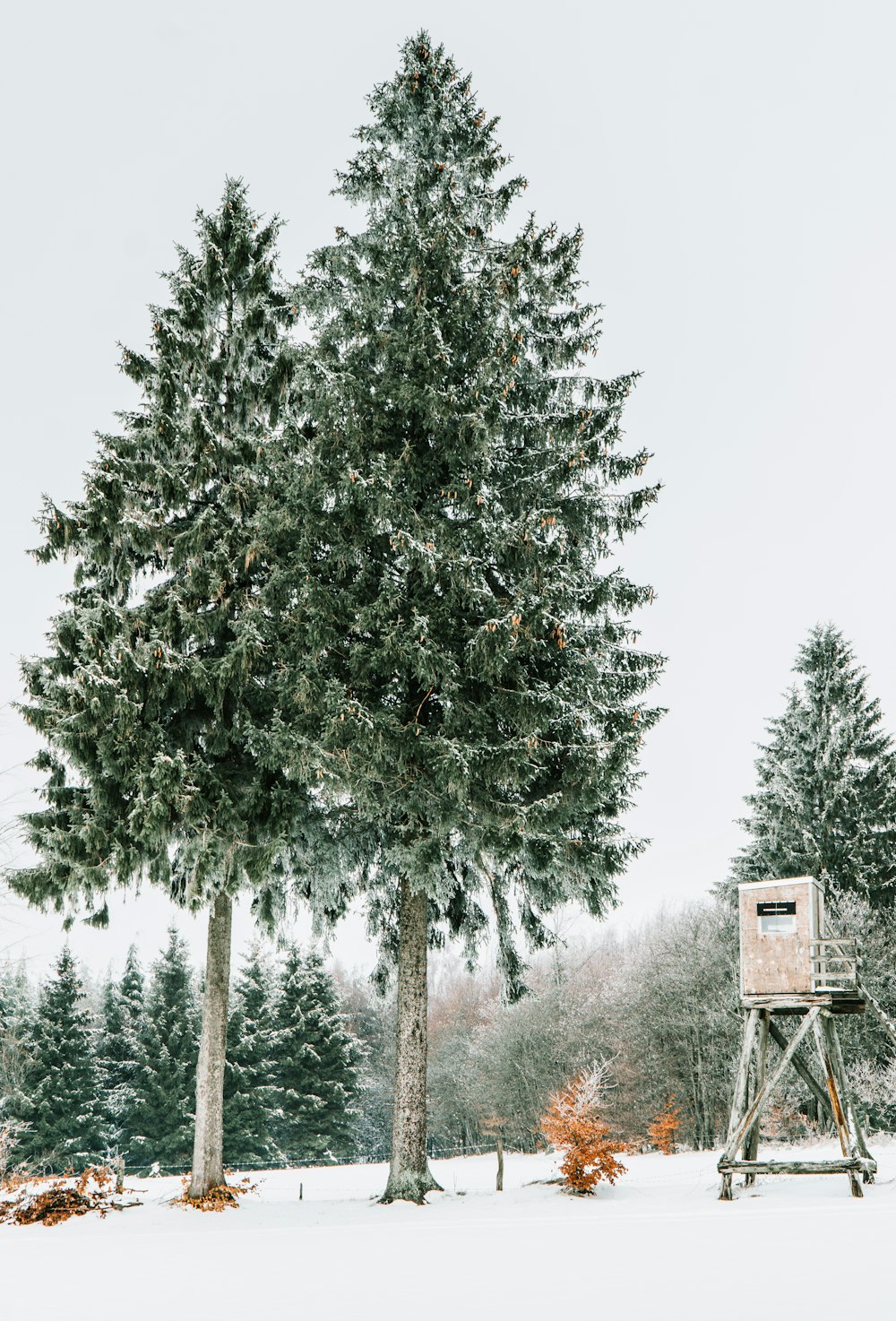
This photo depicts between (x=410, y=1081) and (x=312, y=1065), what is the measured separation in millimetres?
23489

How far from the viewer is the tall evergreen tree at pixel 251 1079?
30422 mm

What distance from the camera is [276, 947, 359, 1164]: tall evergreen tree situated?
3262cm

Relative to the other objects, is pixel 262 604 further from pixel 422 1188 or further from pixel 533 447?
pixel 422 1188

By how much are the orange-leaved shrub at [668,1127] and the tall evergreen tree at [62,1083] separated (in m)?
17.2

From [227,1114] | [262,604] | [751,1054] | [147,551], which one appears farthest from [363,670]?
[227,1114]

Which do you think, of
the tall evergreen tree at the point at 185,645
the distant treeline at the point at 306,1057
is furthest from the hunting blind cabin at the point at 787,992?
the distant treeline at the point at 306,1057

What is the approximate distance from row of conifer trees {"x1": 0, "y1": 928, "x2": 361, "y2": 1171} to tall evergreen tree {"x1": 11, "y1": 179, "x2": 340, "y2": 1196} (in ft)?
66.2

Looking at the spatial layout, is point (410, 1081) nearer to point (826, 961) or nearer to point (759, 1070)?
point (759, 1070)

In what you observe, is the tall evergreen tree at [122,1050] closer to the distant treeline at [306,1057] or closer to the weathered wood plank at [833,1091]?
the distant treeline at [306,1057]

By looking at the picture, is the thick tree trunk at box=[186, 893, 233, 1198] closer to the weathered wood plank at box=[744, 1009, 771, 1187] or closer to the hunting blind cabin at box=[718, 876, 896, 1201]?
the hunting blind cabin at box=[718, 876, 896, 1201]

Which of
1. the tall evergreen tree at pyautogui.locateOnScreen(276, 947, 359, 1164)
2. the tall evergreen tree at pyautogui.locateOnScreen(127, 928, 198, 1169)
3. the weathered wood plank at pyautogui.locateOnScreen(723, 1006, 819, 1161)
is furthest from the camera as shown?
the tall evergreen tree at pyautogui.locateOnScreen(276, 947, 359, 1164)

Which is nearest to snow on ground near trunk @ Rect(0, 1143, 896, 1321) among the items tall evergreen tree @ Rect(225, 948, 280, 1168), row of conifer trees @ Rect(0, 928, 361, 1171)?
tall evergreen tree @ Rect(225, 948, 280, 1168)

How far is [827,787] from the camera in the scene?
955 inches

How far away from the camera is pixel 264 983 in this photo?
114ft
